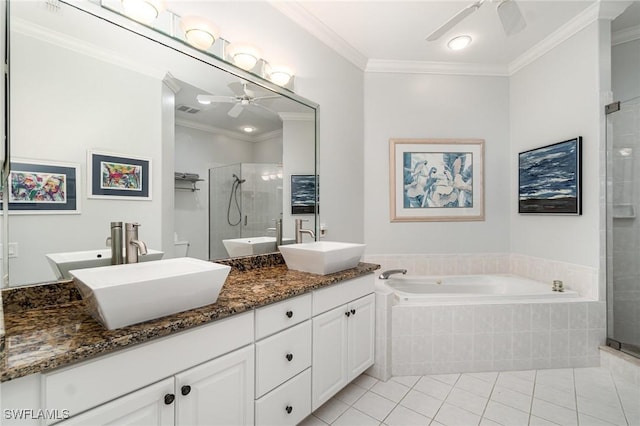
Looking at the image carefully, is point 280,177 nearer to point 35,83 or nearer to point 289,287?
point 289,287

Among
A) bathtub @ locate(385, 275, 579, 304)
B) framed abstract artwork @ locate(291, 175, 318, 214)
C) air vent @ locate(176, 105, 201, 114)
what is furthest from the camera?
bathtub @ locate(385, 275, 579, 304)

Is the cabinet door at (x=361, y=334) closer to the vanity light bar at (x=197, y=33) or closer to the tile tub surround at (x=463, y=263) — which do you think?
the tile tub surround at (x=463, y=263)

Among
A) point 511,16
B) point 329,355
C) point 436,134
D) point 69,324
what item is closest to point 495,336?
point 329,355

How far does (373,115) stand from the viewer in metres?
2.99

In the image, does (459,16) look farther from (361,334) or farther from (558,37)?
(361,334)

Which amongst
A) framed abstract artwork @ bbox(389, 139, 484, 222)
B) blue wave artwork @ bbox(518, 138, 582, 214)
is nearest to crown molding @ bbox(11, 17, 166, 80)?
framed abstract artwork @ bbox(389, 139, 484, 222)

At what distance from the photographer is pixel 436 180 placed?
3025 mm

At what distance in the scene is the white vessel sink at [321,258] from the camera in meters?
1.72

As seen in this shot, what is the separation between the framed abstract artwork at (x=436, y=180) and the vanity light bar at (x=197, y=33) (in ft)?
4.88

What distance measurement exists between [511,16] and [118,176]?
2.42 meters

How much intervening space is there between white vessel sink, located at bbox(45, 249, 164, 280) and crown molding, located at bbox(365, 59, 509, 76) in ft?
9.06

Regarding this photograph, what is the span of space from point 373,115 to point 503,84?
4.77 ft

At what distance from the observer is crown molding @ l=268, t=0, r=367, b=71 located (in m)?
2.15

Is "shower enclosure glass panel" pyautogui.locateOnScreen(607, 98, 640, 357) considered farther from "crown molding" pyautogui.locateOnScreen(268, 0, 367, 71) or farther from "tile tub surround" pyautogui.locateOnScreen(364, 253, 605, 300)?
"crown molding" pyautogui.locateOnScreen(268, 0, 367, 71)
